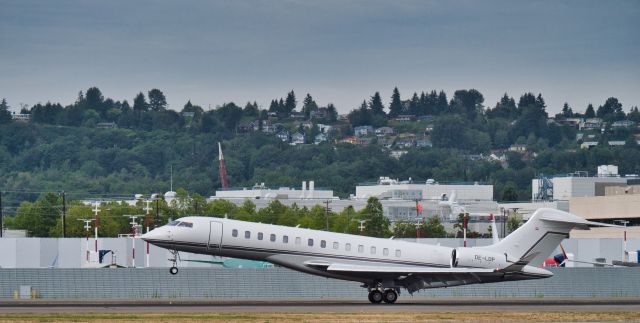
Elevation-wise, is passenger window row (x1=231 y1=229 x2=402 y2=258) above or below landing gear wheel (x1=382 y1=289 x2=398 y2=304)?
above

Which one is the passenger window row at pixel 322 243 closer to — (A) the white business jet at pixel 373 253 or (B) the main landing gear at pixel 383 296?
(A) the white business jet at pixel 373 253

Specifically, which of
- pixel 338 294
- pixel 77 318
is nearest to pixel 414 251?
pixel 338 294

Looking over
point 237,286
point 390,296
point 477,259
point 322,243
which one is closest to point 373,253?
point 390,296

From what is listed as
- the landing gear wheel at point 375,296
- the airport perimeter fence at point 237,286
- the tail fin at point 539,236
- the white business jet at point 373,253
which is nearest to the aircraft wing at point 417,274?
the white business jet at point 373,253

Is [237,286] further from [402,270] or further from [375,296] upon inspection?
[402,270]

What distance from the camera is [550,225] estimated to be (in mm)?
77625

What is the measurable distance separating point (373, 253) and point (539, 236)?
8.40 metres

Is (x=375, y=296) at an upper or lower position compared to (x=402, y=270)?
lower

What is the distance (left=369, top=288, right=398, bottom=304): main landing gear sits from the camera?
7656 centimetres

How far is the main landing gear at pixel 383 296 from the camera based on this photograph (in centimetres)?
7656

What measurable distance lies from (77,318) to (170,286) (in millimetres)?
21544

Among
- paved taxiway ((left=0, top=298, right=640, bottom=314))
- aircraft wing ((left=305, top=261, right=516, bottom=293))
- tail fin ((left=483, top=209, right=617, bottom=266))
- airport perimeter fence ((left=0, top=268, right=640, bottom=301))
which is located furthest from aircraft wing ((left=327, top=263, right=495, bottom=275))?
airport perimeter fence ((left=0, top=268, right=640, bottom=301))

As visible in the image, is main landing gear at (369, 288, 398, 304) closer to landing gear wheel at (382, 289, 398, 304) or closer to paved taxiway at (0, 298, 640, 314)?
landing gear wheel at (382, 289, 398, 304)

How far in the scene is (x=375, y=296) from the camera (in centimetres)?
7662
